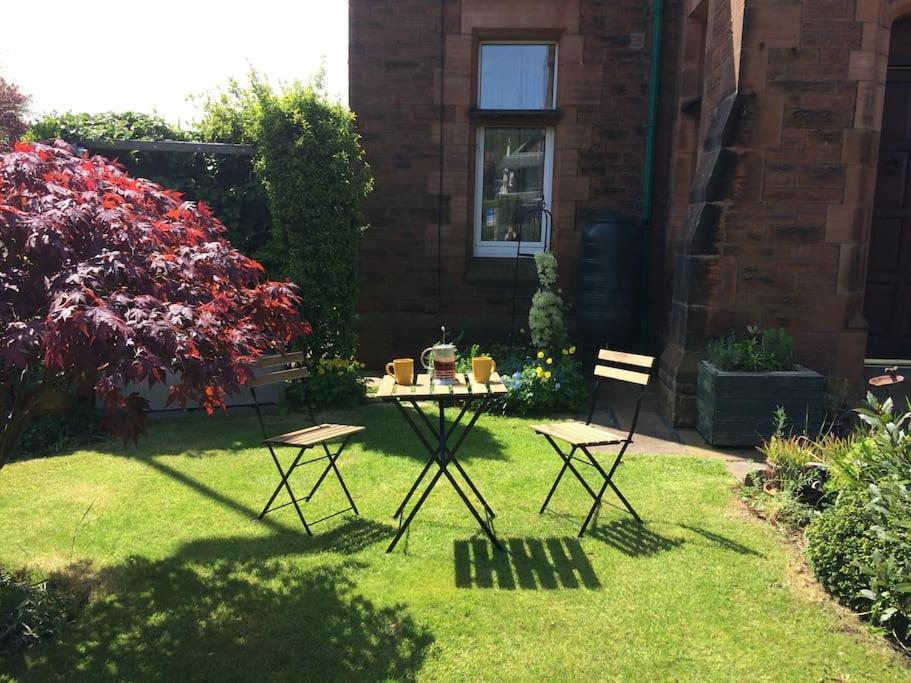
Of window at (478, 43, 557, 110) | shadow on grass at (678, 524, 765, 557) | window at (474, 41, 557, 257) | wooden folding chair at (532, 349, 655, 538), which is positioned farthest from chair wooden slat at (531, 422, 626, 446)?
window at (478, 43, 557, 110)

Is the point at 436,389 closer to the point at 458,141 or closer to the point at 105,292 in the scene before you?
the point at 105,292

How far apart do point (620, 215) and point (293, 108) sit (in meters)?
3.81

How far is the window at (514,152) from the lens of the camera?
8.44 m

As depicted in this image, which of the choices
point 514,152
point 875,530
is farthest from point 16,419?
point 514,152

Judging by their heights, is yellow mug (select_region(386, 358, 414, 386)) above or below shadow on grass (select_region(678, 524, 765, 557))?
above

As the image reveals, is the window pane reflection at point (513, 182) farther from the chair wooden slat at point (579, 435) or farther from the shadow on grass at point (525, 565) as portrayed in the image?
the shadow on grass at point (525, 565)

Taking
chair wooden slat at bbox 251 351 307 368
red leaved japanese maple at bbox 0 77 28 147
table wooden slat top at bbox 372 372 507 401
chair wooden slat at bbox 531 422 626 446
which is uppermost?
→ red leaved japanese maple at bbox 0 77 28 147

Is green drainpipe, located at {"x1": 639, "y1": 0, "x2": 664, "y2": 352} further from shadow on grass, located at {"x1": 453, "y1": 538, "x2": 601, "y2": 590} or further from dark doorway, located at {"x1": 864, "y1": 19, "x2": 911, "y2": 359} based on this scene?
shadow on grass, located at {"x1": 453, "y1": 538, "x2": 601, "y2": 590}

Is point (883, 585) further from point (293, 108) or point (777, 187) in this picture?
point (293, 108)

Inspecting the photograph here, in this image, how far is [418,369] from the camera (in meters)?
8.22

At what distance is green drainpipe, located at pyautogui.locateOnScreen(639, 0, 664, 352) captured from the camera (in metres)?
7.76

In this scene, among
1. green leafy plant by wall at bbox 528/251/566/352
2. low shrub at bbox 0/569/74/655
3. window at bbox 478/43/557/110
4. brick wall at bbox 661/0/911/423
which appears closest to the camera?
low shrub at bbox 0/569/74/655

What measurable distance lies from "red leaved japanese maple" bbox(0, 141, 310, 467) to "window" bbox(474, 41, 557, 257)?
220 inches

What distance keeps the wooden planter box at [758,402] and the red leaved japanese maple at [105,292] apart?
12.5 feet
